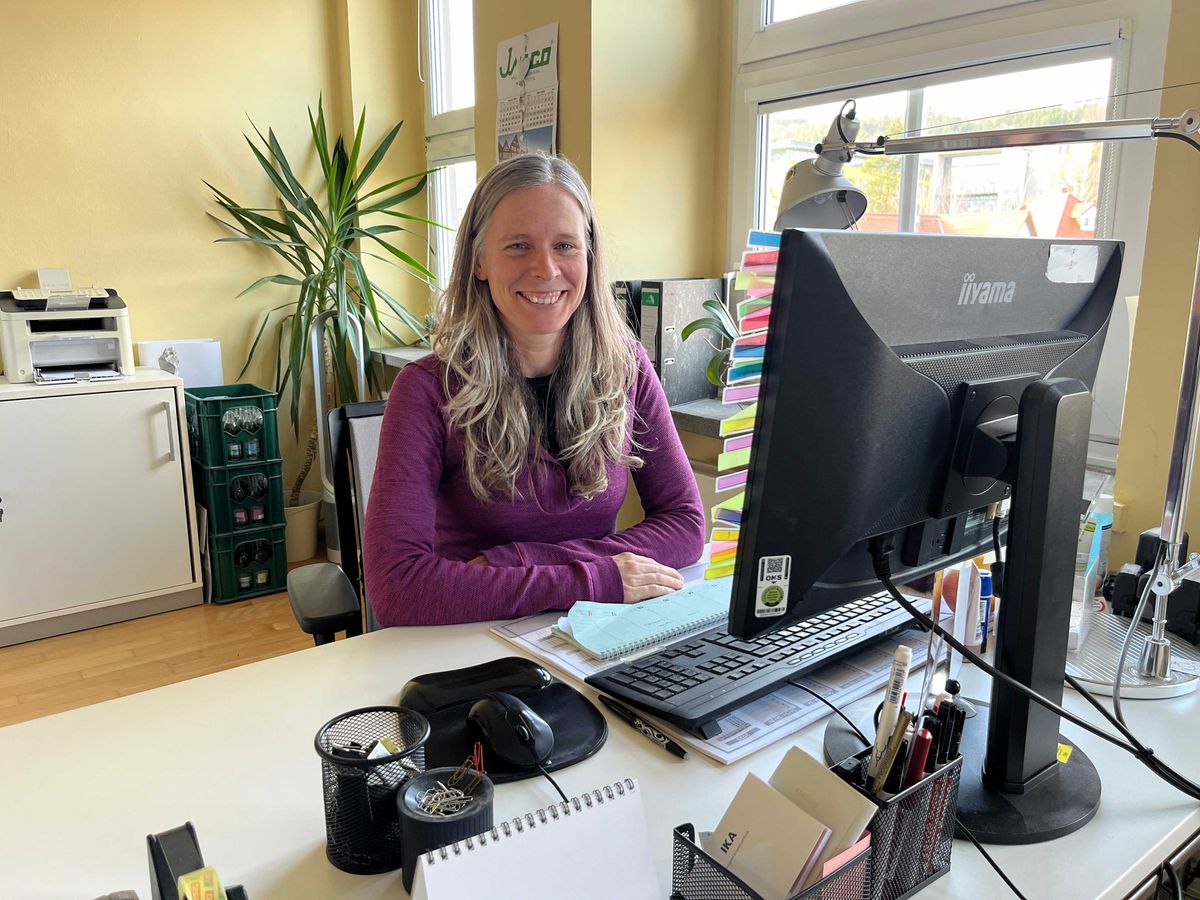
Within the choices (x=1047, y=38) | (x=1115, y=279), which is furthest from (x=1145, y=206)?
(x=1115, y=279)

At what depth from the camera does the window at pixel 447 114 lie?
11.4 feet

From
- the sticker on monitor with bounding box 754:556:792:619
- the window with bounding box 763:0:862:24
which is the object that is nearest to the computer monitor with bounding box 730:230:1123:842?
the sticker on monitor with bounding box 754:556:792:619

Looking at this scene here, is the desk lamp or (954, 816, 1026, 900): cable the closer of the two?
(954, 816, 1026, 900): cable

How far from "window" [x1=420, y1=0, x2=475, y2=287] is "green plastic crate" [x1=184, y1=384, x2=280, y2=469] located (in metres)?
0.94

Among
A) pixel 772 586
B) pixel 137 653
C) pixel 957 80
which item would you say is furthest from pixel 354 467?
pixel 137 653

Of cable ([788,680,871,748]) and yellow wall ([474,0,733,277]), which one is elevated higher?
yellow wall ([474,0,733,277])

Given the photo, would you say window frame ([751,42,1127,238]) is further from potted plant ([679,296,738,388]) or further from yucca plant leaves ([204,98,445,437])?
yucca plant leaves ([204,98,445,437])

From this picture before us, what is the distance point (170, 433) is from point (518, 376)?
205 centimetres

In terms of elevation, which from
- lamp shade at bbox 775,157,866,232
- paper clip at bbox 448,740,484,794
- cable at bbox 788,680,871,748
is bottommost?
cable at bbox 788,680,871,748

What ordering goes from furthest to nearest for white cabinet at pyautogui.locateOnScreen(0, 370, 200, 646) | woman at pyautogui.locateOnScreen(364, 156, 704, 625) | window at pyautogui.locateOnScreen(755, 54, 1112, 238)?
white cabinet at pyautogui.locateOnScreen(0, 370, 200, 646), window at pyautogui.locateOnScreen(755, 54, 1112, 238), woman at pyautogui.locateOnScreen(364, 156, 704, 625)

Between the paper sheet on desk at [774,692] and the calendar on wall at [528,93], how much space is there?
1.72 meters

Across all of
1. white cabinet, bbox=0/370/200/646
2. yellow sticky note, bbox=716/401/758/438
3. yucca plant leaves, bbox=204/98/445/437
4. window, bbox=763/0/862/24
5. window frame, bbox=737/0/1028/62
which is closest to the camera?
yellow sticky note, bbox=716/401/758/438

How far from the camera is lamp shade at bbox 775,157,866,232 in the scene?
1083 millimetres

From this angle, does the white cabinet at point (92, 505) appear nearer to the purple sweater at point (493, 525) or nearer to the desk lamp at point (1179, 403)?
the purple sweater at point (493, 525)
